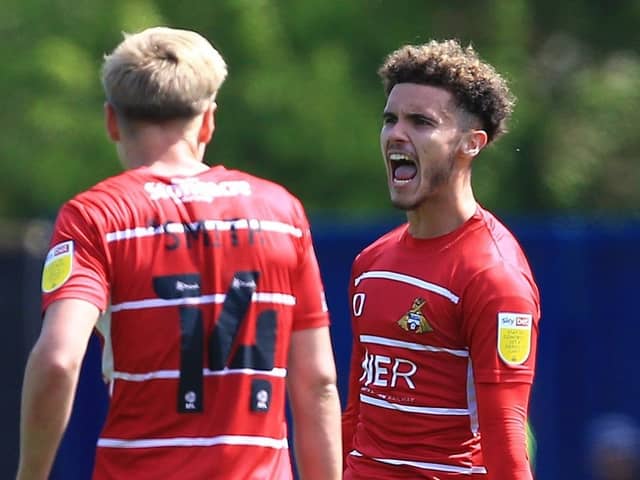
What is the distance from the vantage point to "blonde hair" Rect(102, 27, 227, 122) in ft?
13.3

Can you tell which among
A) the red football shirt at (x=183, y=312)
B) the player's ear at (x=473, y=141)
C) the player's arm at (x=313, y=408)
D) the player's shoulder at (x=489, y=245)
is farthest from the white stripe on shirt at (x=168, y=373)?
the player's ear at (x=473, y=141)

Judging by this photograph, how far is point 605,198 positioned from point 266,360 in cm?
975

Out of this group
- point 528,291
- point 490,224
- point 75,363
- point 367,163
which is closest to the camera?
point 75,363

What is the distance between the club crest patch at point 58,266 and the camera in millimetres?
3873

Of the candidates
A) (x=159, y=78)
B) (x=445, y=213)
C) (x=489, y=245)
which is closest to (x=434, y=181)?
(x=445, y=213)

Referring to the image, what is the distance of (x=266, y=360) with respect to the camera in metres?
4.13

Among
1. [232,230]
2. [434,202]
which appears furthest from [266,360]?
[434,202]

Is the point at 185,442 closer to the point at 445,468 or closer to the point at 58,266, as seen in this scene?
the point at 58,266

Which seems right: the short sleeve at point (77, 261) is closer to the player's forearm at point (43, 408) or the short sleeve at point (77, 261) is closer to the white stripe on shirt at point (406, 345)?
the player's forearm at point (43, 408)

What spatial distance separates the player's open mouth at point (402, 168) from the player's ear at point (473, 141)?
176mm

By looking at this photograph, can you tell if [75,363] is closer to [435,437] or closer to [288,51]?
[435,437]

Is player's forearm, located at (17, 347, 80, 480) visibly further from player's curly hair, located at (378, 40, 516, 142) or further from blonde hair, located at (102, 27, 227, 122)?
player's curly hair, located at (378, 40, 516, 142)

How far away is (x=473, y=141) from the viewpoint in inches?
195

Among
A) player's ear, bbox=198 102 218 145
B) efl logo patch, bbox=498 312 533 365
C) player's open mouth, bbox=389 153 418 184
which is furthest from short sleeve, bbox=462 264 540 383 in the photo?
player's ear, bbox=198 102 218 145
